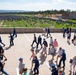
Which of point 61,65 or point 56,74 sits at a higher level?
point 56,74

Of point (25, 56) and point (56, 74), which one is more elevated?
point (56, 74)

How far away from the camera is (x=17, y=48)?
63.7 feet

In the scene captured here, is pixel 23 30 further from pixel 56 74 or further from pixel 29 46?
pixel 56 74

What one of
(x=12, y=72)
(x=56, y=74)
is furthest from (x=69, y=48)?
(x=56, y=74)

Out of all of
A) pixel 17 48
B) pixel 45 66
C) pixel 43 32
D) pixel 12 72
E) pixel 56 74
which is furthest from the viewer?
pixel 43 32

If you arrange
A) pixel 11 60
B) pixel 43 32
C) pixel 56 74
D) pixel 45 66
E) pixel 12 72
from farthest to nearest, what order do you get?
1. pixel 43 32
2. pixel 11 60
3. pixel 45 66
4. pixel 12 72
5. pixel 56 74

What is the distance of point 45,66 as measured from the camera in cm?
1380

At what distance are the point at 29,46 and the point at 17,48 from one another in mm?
1494

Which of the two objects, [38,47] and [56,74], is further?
[38,47]

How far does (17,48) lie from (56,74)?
34.0 ft

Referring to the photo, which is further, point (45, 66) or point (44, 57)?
point (44, 57)

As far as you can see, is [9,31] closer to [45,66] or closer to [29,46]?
[29,46]

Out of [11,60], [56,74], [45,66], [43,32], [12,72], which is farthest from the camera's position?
[43,32]

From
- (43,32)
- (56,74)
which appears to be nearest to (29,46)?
(43,32)
